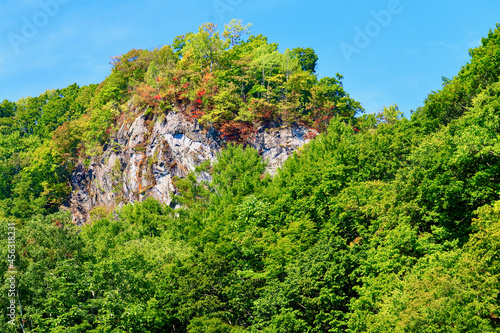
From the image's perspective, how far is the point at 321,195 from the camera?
3706 centimetres

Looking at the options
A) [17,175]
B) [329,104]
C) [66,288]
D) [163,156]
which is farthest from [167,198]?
[17,175]

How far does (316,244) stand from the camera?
32281mm

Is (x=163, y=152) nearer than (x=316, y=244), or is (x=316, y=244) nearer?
(x=316, y=244)

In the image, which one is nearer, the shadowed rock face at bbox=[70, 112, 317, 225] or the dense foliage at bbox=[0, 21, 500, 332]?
the dense foliage at bbox=[0, 21, 500, 332]

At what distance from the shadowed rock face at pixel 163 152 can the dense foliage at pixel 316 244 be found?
3375 millimetres

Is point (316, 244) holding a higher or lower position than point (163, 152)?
lower

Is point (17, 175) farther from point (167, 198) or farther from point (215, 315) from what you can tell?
point (215, 315)

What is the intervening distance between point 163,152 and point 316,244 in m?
30.1

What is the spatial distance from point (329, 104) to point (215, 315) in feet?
109

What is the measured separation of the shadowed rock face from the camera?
56406 millimetres

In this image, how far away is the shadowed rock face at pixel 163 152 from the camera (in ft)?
→ 185

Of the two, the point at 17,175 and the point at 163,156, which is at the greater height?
the point at 17,175

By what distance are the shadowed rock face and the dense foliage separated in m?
3.37

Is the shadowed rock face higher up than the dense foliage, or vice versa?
the shadowed rock face
